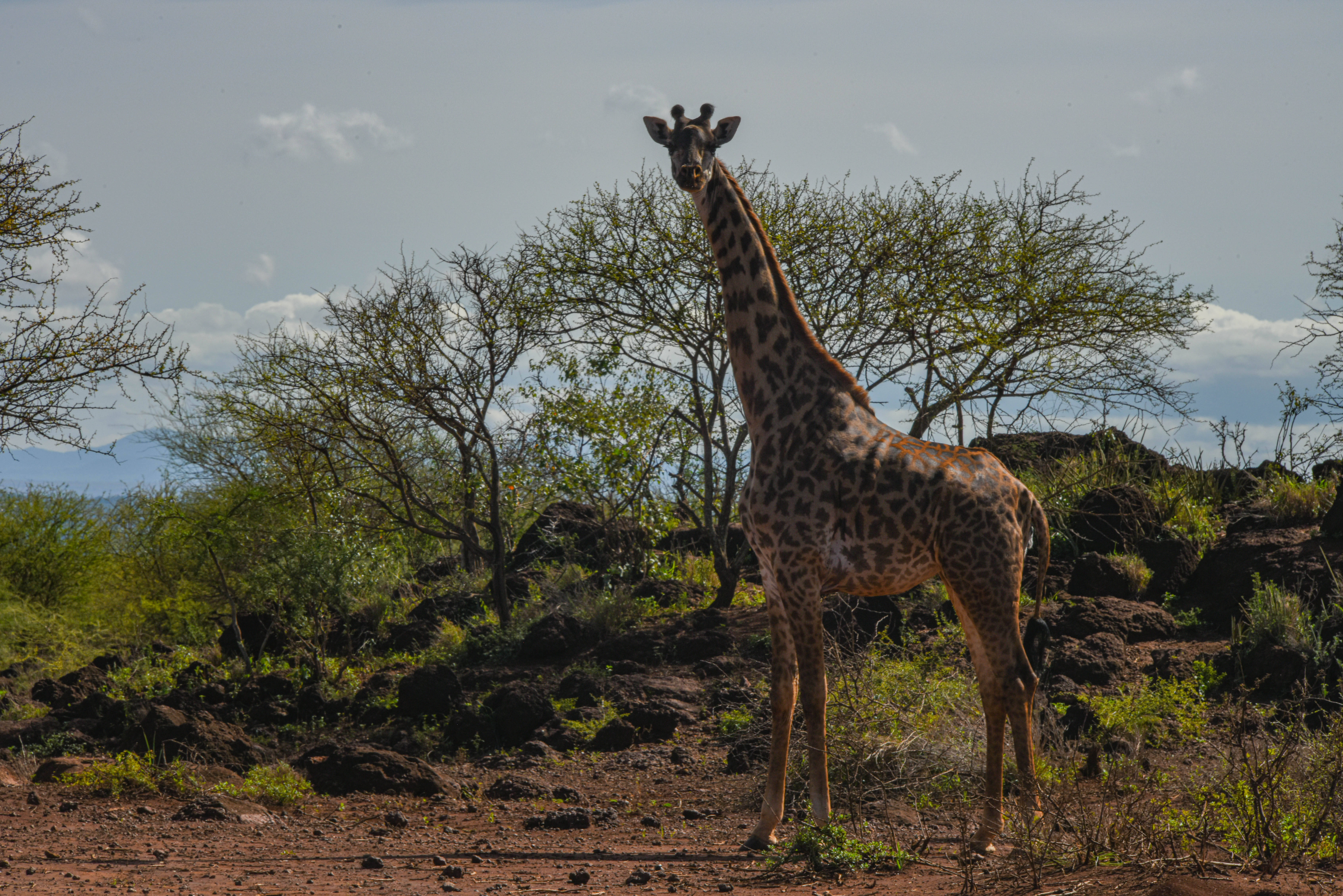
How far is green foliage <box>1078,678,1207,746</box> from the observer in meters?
8.94

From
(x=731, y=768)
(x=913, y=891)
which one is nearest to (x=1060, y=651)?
(x=731, y=768)

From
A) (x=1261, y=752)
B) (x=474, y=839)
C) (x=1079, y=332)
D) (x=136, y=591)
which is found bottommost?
(x=474, y=839)

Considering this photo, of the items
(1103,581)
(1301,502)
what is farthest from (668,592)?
(1301,502)

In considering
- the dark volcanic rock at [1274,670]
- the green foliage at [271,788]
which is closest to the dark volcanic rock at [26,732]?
the green foliage at [271,788]

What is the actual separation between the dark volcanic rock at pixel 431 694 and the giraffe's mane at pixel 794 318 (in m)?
6.09

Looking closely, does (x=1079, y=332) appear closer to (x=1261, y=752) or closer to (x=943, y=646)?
(x=943, y=646)

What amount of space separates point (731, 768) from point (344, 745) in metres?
3.95

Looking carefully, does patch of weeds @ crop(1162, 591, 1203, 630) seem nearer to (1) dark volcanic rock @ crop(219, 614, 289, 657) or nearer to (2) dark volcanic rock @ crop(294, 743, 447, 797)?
(2) dark volcanic rock @ crop(294, 743, 447, 797)

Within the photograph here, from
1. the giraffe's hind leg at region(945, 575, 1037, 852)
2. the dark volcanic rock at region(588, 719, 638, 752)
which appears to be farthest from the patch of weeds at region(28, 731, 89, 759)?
the giraffe's hind leg at region(945, 575, 1037, 852)

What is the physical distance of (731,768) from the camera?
9141 millimetres

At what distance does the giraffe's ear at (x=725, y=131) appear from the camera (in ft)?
23.9

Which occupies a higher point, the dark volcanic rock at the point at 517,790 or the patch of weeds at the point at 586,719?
the patch of weeds at the point at 586,719

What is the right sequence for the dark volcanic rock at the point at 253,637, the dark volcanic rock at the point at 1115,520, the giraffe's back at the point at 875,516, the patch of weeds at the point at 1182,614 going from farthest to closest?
the dark volcanic rock at the point at 253,637 < the dark volcanic rock at the point at 1115,520 < the patch of weeds at the point at 1182,614 < the giraffe's back at the point at 875,516

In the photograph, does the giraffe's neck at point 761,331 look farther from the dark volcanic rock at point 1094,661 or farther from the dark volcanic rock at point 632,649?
the dark volcanic rock at point 632,649
